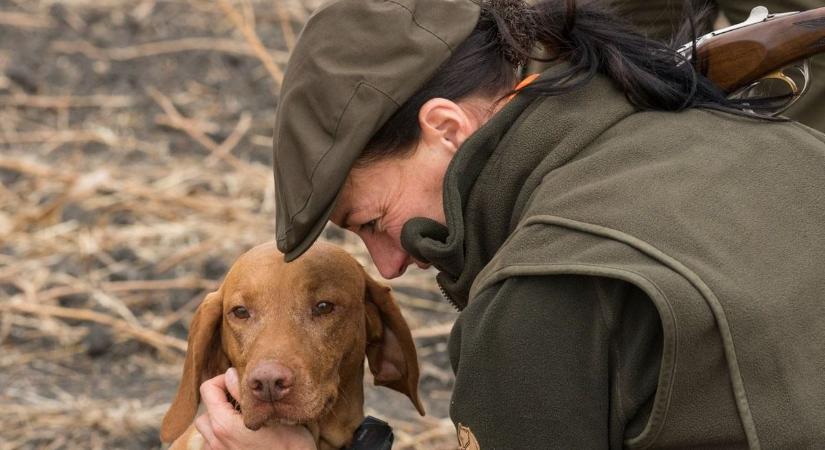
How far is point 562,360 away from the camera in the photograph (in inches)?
97.4

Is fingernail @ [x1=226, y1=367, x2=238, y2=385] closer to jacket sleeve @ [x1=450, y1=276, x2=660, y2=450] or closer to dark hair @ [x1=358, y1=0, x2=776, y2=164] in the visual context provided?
dark hair @ [x1=358, y1=0, x2=776, y2=164]

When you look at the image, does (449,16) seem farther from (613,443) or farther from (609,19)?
(613,443)

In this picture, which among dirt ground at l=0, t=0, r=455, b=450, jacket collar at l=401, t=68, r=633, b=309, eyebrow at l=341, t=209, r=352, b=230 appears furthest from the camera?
dirt ground at l=0, t=0, r=455, b=450

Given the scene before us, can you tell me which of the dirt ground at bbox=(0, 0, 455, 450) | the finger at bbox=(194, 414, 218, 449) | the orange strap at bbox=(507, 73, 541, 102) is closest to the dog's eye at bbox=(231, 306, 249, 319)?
the finger at bbox=(194, 414, 218, 449)

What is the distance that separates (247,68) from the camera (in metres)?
8.84

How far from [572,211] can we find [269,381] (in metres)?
1.01

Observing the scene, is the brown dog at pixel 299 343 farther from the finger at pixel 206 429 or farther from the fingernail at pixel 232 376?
the finger at pixel 206 429

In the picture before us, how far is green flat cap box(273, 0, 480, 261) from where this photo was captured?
2734mm

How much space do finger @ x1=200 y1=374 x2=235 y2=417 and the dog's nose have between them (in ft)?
0.69

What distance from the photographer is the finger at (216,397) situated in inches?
133

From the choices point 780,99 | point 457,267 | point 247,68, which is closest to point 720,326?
point 457,267

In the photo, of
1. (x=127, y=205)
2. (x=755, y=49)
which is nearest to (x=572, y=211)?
(x=755, y=49)

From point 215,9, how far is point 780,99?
7178 millimetres

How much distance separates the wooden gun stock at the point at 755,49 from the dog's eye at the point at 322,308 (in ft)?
3.80
